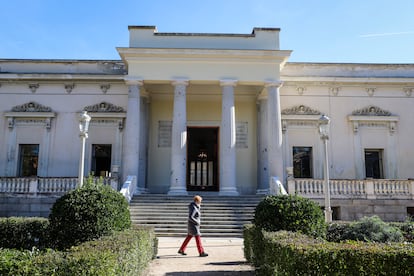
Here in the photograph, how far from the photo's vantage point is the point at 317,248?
5469 mm

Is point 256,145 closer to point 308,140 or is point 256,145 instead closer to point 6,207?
point 308,140

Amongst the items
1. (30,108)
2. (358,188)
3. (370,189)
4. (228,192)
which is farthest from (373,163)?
(30,108)

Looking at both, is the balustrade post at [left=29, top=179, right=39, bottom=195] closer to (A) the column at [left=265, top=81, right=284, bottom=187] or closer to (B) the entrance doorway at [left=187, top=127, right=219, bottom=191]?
(B) the entrance doorway at [left=187, top=127, right=219, bottom=191]

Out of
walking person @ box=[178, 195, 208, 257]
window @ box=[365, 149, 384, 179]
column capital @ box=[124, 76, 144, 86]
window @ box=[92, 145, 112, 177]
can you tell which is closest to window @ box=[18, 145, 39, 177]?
window @ box=[92, 145, 112, 177]

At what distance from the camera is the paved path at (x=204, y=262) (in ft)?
27.8

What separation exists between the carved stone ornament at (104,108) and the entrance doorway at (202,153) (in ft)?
14.9

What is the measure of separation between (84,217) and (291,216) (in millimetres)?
4420

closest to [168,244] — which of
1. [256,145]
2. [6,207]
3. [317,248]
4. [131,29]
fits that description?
[317,248]

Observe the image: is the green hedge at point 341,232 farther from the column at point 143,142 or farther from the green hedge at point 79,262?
the column at point 143,142

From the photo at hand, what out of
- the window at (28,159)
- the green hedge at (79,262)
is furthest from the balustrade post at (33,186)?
the green hedge at (79,262)

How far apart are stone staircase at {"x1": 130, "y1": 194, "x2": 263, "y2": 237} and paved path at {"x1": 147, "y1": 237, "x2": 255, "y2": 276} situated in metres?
1.89

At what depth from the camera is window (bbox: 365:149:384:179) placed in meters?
22.8

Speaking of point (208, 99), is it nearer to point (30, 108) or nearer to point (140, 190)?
point (140, 190)

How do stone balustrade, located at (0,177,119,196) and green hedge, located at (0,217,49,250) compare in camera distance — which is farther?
stone balustrade, located at (0,177,119,196)
